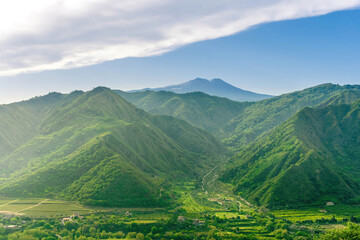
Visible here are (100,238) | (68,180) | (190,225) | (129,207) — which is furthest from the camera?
(68,180)

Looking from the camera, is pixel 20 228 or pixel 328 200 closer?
pixel 20 228

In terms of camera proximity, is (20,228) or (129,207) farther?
(129,207)

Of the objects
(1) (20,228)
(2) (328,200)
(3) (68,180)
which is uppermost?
(3) (68,180)

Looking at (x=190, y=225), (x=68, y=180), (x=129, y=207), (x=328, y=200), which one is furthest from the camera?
(x=68, y=180)

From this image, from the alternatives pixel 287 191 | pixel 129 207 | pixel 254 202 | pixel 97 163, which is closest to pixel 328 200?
pixel 287 191

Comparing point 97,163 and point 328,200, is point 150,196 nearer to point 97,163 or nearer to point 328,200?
point 97,163

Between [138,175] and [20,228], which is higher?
[138,175]

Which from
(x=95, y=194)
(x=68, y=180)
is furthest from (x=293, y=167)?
(x=68, y=180)

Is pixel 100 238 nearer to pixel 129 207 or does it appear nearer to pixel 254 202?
pixel 129 207

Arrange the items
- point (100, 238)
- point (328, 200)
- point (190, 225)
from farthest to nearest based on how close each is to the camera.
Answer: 1. point (328, 200)
2. point (190, 225)
3. point (100, 238)
